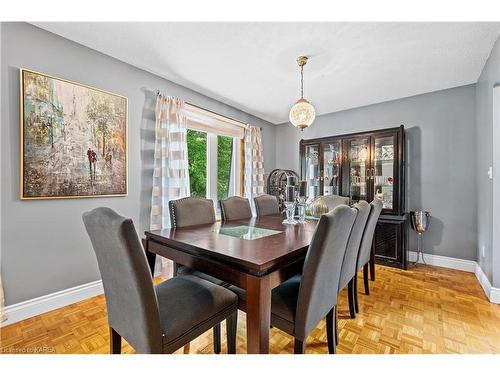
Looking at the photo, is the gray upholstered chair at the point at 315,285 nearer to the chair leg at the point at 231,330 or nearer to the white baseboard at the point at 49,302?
the chair leg at the point at 231,330

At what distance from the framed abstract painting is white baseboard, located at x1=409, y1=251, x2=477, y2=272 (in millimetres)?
3793

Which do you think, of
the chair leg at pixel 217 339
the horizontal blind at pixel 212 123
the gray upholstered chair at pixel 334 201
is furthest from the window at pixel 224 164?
the chair leg at pixel 217 339

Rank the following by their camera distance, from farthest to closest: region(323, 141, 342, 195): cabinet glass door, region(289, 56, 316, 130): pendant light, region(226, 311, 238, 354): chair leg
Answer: region(323, 141, 342, 195): cabinet glass door → region(289, 56, 316, 130): pendant light → region(226, 311, 238, 354): chair leg

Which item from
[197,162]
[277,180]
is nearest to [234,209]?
[197,162]

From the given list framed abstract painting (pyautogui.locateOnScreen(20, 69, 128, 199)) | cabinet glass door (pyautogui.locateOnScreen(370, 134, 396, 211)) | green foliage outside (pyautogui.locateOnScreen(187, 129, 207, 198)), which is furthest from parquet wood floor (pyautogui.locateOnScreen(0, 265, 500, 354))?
green foliage outside (pyautogui.locateOnScreen(187, 129, 207, 198))

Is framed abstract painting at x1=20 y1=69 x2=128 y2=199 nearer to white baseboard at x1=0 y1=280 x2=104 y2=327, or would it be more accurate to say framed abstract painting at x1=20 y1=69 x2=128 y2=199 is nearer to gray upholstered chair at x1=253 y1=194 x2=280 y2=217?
white baseboard at x1=0 y1=280 x2=104 y2=327

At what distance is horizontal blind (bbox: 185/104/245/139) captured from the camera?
3.09 meters

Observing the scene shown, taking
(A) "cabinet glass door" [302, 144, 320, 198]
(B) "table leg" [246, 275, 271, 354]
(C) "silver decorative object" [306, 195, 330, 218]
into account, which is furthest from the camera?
(A) "cabinet glass door" [302, 144, 320, 198]

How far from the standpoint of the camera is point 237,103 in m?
3.59

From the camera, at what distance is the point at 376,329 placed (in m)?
1.76

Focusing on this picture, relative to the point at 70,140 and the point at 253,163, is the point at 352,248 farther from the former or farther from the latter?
the point at 253,163

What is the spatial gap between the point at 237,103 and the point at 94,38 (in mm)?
1928

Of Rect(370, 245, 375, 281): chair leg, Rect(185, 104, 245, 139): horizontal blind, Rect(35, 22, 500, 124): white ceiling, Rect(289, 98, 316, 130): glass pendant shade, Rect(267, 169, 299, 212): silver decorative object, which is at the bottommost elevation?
Rect(370, 245, 375, 281): chair leg
